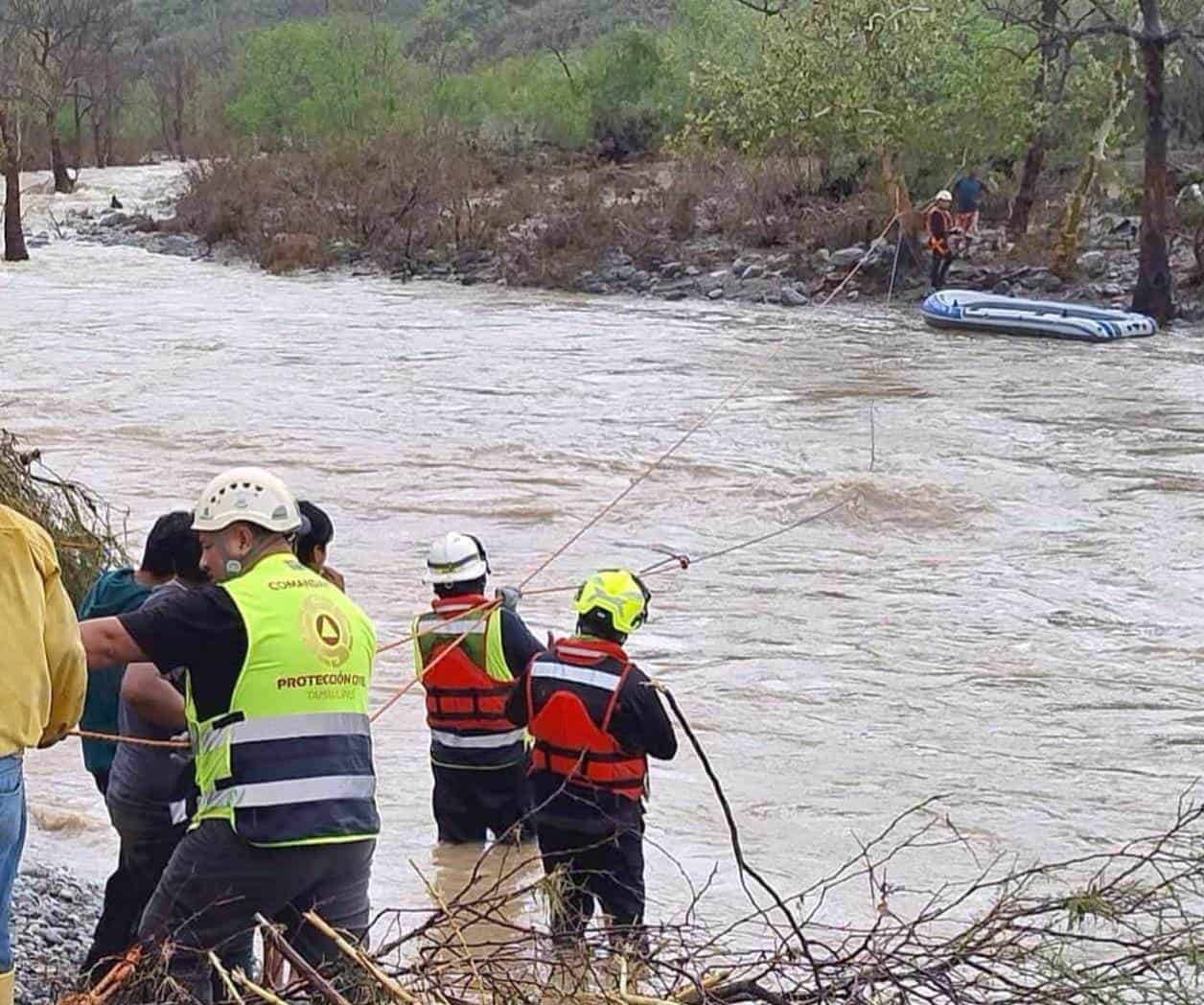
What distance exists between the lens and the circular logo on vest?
4324 mm

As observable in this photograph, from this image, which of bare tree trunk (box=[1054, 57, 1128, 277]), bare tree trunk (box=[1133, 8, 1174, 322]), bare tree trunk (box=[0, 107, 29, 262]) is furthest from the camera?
bare tree trunk (box=[0, 107, 29, 262])

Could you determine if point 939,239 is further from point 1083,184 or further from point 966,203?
point 966,203

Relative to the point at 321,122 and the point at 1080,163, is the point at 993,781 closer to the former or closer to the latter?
the point at 1080,163

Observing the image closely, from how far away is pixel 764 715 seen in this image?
→ 10.1 meters

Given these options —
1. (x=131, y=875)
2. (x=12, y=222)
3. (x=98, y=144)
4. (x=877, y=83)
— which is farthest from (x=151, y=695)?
(x=98, y=144)

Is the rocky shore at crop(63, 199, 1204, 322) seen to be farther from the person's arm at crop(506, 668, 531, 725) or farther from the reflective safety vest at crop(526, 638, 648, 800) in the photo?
the reflective safety vest at crop(526, 638, 648, 800)

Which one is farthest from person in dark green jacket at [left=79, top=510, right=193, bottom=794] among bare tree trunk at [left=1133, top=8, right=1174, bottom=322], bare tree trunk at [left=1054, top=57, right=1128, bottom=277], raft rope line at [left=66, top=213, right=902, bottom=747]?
bare tree trunk at [left=1054, top=57, right=1128, bottom=277]

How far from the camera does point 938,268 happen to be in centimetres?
2948

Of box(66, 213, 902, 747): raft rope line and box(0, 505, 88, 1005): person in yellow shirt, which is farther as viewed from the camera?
box(66, 213, 902, 747): raft rope line

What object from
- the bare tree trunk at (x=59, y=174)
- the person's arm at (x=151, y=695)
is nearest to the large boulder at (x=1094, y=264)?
the person's arm at (x=151, y=695)

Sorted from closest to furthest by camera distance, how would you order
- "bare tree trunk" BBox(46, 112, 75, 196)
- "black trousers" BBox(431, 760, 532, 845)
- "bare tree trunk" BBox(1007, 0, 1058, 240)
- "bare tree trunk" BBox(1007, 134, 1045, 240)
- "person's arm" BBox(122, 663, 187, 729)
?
"person's arm" BBox(122, 663, 187, 729) < "black trousers" BBox(431, 760, 532, 845) < "bare tree trunk" BBox(1007, 0, 1058, 240) < "bare tree trunk" BBox(1007, 134, 1045, 240) < "bare tree trunk" BBox(46, 112, 75, 196)

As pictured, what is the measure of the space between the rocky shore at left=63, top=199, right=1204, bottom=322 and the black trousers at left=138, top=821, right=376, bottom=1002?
955 inches

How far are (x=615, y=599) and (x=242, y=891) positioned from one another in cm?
169

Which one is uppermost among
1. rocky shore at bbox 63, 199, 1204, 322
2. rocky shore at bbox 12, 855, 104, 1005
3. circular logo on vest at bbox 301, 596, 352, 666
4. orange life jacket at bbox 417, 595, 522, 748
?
circular logo on vest at bbox 301, 596, 352, 666
